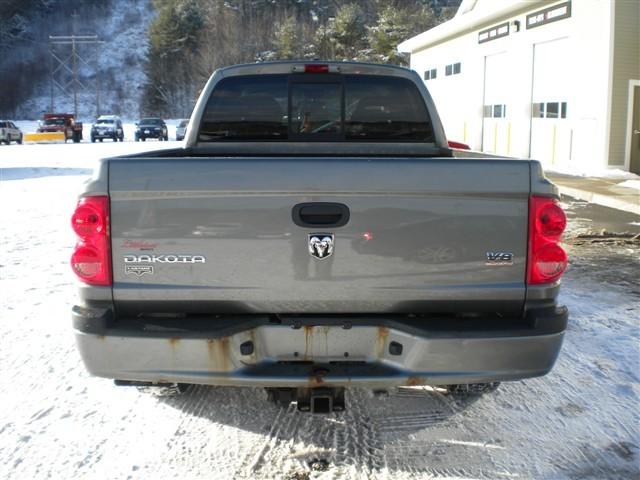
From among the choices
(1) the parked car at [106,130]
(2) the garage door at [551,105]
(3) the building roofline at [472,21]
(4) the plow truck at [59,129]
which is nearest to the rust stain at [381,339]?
Answer: (2) the garage door at [551,105]

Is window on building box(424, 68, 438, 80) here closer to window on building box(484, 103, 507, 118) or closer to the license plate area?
window on building box(484, 103, 507, 118)

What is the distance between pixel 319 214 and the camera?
2.91 meters

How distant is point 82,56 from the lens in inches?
3499

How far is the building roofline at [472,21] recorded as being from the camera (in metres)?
20.4

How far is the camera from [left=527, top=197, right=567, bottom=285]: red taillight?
2.96 meters

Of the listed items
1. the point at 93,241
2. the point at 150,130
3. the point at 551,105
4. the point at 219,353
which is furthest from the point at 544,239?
the point at 150,130

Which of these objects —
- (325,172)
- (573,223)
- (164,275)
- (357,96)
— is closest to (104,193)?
(164,275)

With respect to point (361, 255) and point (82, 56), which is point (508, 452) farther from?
point (82, 56)

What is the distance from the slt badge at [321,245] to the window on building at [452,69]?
24.9 m

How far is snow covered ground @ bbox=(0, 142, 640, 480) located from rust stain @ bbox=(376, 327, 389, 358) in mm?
671

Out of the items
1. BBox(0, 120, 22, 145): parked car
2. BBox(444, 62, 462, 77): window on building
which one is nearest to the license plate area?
BBox(444, 62, 462, 77): window on building

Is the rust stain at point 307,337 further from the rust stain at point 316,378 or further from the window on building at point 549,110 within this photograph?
the window on building at point 549,110

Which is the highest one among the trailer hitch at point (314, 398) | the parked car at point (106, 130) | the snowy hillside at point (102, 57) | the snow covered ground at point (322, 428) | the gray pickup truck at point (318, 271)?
the snowy hillside at point (102, 57)

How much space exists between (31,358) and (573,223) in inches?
346
